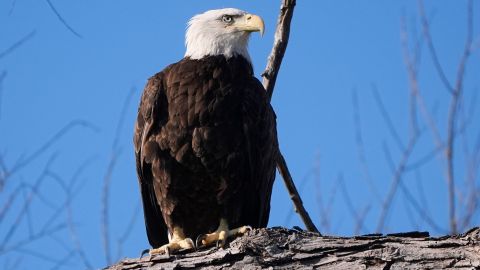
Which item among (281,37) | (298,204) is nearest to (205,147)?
(298,204)

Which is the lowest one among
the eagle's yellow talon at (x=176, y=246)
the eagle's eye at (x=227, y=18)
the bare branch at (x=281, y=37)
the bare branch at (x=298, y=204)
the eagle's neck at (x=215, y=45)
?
the eagle's yellow talon at (x=176, y=246)

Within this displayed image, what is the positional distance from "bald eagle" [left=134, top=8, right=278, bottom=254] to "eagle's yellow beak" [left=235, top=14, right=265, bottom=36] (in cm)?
36

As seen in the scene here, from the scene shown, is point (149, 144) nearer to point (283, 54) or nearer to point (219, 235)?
point (219, 235)

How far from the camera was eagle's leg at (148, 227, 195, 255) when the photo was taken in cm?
530

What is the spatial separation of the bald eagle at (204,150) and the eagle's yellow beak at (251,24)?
0.36 m

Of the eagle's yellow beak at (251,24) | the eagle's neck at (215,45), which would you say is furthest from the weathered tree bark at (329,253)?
the eagle's yellow beak at (251,24)

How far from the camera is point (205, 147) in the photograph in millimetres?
5785

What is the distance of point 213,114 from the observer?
584 cm

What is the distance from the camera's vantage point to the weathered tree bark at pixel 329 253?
158 inches

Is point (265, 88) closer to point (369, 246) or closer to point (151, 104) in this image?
point (151, 104)

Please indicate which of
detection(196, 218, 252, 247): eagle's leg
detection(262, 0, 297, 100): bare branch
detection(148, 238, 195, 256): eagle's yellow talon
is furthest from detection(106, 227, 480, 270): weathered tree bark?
detection(262, 0, 297, 100): bare branch

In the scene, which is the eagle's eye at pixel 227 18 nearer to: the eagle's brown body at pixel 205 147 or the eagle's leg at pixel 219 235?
the eagle's brown body at pixel 205 147

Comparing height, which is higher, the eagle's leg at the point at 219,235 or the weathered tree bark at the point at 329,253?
the eagle's leg at the point at 219,235

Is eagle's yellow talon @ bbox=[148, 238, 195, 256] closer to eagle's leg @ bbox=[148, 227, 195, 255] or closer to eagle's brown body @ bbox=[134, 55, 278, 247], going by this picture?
eagle's leg @ bbox=[148, 227, 195, 255]
